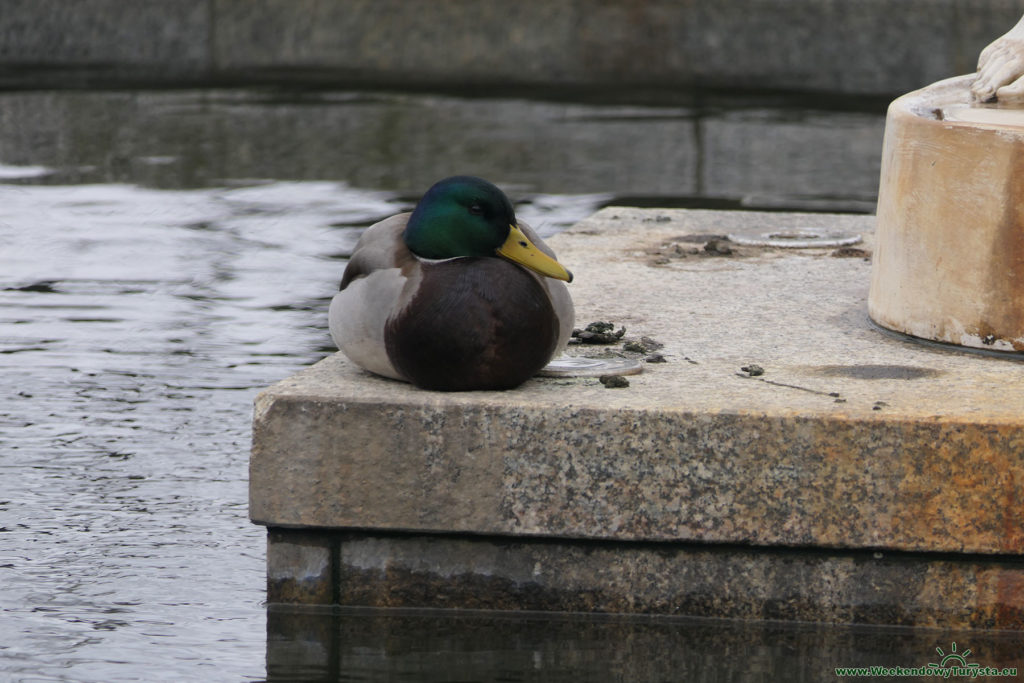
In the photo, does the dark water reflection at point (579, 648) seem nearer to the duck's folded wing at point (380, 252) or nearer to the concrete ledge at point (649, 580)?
the concrete ledge at point (649, 580)

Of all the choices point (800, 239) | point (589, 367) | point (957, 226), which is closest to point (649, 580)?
point (589, 367)

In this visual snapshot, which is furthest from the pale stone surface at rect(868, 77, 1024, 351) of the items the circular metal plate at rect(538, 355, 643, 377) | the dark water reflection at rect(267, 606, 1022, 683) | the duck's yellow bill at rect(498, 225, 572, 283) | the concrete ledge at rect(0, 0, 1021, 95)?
the concrete ledge at rect(0, 0, 1021, 95)

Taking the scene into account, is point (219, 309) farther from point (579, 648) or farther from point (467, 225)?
point (579, 648)

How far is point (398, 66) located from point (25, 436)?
27.0 ft

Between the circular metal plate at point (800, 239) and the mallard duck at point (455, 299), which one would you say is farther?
the circular metal plate at point (800, 239)

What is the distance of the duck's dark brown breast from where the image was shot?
439cm

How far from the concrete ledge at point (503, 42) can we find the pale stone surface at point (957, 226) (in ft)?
25.8

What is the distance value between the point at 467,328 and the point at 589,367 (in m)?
0.51

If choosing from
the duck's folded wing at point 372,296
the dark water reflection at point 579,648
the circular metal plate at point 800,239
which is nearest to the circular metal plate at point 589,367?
the duck's folded wing at point 372,296

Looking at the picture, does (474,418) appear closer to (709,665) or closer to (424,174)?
(709,665)

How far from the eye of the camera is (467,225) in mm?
4496

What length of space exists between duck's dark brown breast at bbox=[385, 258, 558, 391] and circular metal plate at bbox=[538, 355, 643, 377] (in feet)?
0.79

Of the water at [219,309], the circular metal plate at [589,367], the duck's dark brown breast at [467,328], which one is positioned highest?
the duck's dark brown breast at [467,328]

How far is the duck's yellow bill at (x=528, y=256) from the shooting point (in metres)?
4.51
